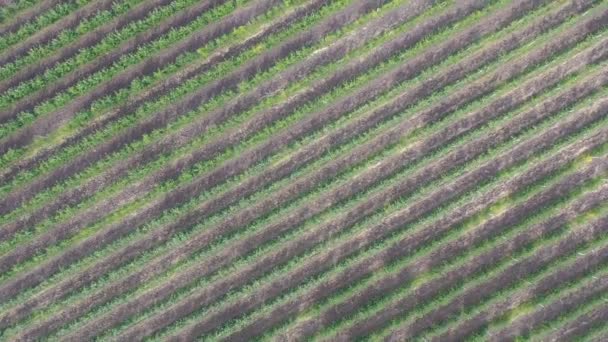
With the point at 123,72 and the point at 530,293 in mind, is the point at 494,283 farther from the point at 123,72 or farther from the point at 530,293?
the point at 123,72

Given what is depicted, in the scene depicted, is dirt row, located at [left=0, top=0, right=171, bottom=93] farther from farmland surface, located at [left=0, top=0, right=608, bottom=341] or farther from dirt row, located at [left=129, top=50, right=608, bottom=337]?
dirt row, located at [left=129, top=50, right=608, bottom=337]

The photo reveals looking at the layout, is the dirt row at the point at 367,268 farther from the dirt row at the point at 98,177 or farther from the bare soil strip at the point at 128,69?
the bare soil strip at the point at 128,69

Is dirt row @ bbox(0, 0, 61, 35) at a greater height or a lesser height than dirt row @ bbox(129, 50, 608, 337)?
greater

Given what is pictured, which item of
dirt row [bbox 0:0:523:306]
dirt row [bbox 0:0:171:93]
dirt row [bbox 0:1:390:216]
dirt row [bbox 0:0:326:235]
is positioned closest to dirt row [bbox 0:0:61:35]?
dirt row [bbox 0:0:171:93]

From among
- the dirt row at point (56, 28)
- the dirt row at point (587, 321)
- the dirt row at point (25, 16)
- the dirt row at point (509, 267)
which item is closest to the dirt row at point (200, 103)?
the dirt row at point (56, 28)

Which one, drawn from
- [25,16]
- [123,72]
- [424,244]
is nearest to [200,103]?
[123,72]

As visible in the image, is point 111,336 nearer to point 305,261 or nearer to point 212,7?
point 305,261

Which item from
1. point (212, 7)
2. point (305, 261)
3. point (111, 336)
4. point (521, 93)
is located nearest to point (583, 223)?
point (521, 93)
